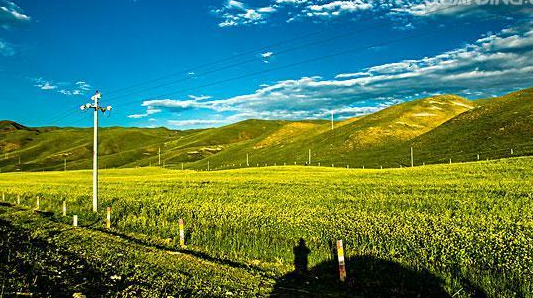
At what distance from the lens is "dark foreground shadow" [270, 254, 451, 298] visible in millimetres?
11695

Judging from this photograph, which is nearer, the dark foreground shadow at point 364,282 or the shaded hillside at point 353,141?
the dark foreground shadow at point 364,282

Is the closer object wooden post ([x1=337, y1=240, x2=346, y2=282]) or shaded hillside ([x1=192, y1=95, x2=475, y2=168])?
wooden post ([x1=337, y1=240, x2=346, y2=282])

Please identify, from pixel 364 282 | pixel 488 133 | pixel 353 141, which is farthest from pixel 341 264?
pixel 353 141

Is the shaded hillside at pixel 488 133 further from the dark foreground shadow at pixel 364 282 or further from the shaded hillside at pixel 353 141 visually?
the dark foreground shadow at pixel 364 282

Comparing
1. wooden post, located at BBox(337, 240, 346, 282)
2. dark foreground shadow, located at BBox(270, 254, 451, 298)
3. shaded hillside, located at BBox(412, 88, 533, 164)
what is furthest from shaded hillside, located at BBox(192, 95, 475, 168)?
wooden post, located at BBox(337, 240, 346, 282)

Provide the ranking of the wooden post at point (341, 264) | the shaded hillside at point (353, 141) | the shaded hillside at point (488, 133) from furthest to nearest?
the shaded hillside at point (353, 141), the shaded hillside at point (488, 133), the wooden post at point (341, 264)

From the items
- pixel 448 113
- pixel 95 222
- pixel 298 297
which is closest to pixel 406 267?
pixel 298 297

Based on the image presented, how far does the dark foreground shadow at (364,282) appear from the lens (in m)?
11.7

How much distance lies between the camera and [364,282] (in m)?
12.9

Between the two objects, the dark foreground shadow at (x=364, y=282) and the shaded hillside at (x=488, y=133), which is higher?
the shaded hillside at (x=488, y=133)

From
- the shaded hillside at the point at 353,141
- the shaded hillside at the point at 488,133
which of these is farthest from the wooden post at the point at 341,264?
the shaded hillside at the point at 353,141

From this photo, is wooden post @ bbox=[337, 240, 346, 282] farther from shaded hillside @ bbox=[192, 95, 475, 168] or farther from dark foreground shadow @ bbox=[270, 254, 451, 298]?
shaded hillside @ bbox=[192, 95, 475, 168]

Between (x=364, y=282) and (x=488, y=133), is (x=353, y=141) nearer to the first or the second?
(x=488, y=133)

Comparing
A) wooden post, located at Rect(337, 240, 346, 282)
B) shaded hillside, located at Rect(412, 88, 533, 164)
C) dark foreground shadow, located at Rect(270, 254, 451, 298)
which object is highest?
shaded hillside, located at Rect(412, 88, 533, 164)
